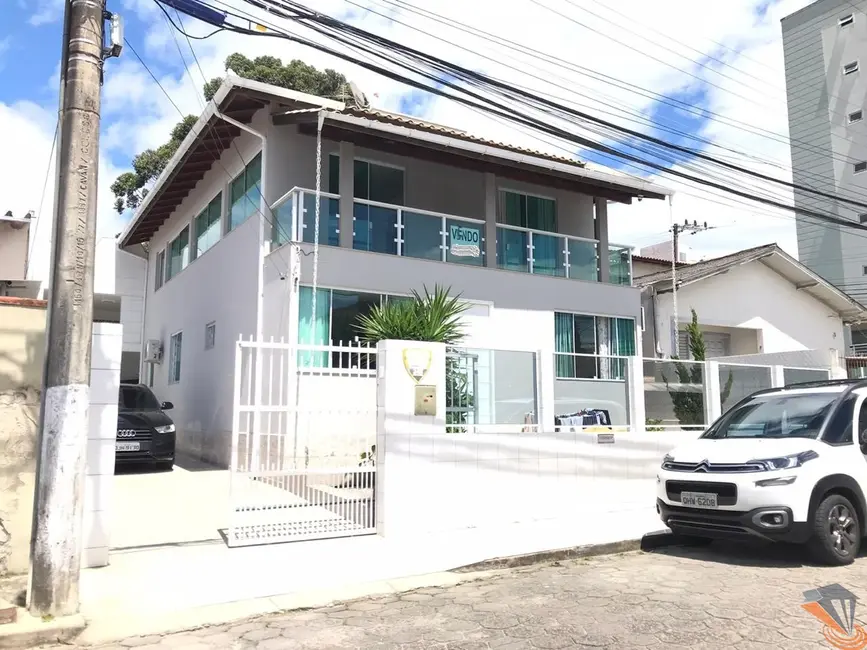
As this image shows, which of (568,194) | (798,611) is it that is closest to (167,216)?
(568,194)

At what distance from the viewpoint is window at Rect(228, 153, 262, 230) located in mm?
13133

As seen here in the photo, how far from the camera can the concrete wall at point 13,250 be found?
8891mm

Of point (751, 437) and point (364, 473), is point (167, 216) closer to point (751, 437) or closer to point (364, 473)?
point (364, 473)

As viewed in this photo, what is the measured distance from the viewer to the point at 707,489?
6926 millimetres

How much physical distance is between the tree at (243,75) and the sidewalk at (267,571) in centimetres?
2024

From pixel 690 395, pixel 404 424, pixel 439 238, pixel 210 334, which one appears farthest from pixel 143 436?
pixel 690 395

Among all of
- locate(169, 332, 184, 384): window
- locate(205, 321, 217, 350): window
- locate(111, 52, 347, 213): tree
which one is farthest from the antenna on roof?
locate(111, 52, 347, 213): tree

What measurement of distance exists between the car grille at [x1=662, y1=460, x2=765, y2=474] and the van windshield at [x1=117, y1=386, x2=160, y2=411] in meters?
9.49

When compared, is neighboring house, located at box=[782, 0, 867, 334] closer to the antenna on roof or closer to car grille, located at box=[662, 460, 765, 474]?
the antenna on roof

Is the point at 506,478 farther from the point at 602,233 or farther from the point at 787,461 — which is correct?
the point at 602,233

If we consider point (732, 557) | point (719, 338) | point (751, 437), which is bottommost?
point (732, 557)

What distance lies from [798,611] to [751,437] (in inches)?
106

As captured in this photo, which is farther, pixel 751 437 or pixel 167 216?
pixel 167 216

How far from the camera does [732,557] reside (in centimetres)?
708
